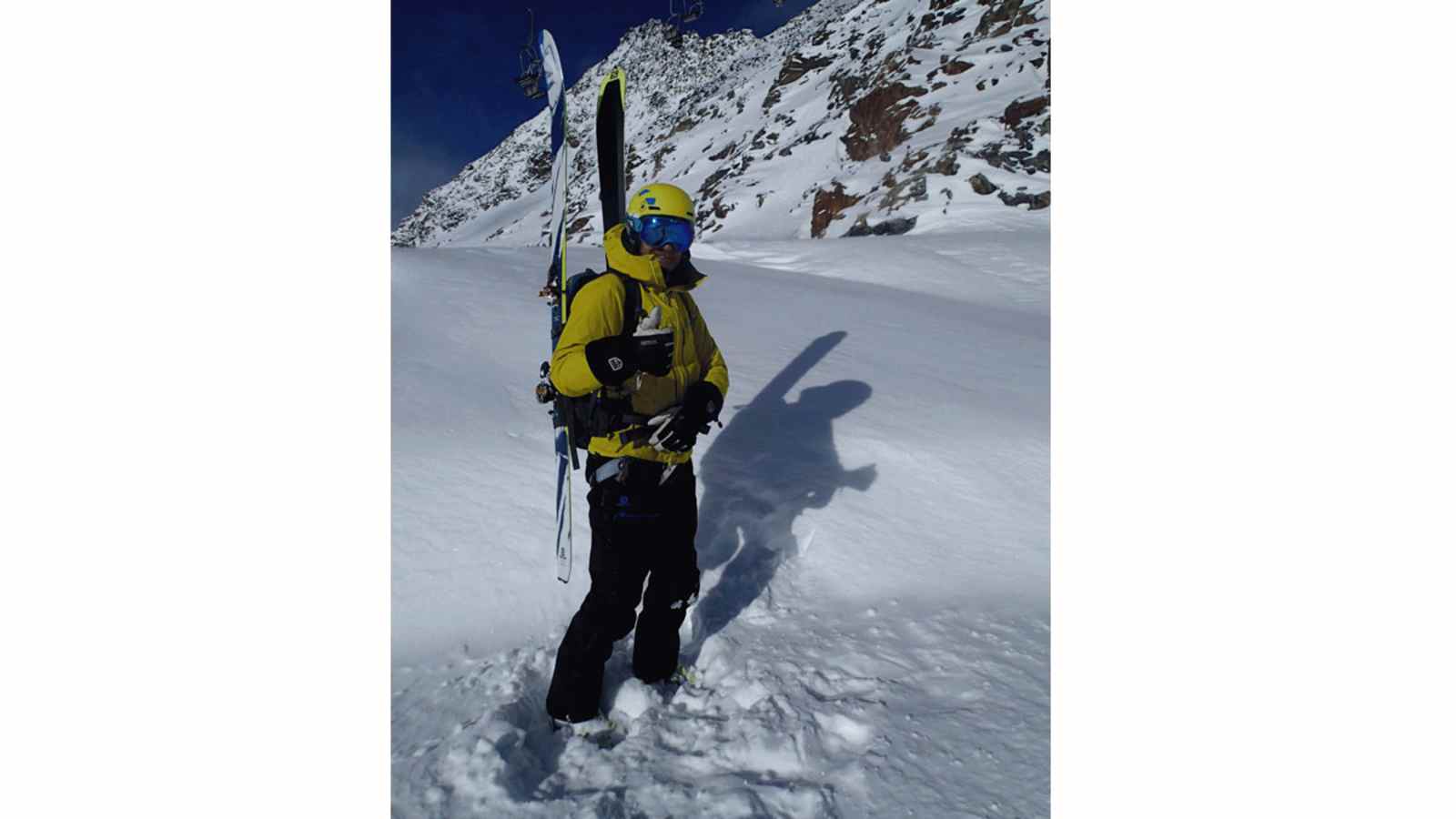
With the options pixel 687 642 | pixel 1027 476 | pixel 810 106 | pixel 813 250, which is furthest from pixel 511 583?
pixel 810 106

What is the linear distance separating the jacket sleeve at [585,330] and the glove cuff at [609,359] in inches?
0.9

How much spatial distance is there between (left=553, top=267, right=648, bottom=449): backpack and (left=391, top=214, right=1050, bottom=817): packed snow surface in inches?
36.7

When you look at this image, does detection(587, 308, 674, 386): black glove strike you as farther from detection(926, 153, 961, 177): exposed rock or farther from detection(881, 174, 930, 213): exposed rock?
detection(926, 153, 961, 177): exposed rock

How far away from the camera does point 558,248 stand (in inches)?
134

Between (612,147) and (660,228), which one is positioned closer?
(660,228)

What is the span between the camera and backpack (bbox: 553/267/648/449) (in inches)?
94.9

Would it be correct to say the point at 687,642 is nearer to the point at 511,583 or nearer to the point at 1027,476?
the point at 511,583

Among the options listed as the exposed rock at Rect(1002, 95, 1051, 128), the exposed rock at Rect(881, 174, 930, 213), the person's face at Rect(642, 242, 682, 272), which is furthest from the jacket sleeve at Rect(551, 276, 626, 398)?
the exposed rock at Rect(1002, 95, 1051, 128)

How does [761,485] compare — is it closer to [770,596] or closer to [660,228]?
[770,596]

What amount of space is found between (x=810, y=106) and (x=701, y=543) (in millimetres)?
56306

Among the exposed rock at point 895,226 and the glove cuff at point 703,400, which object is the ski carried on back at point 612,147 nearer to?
the glove cuff at point 703,400

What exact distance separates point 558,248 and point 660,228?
3.57ft

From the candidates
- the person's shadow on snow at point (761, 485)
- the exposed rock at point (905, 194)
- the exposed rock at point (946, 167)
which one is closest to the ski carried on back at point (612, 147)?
the person's shadow on snow at point (761, 485)

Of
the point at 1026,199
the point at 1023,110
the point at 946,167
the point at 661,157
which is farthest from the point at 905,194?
the point at 661,157
